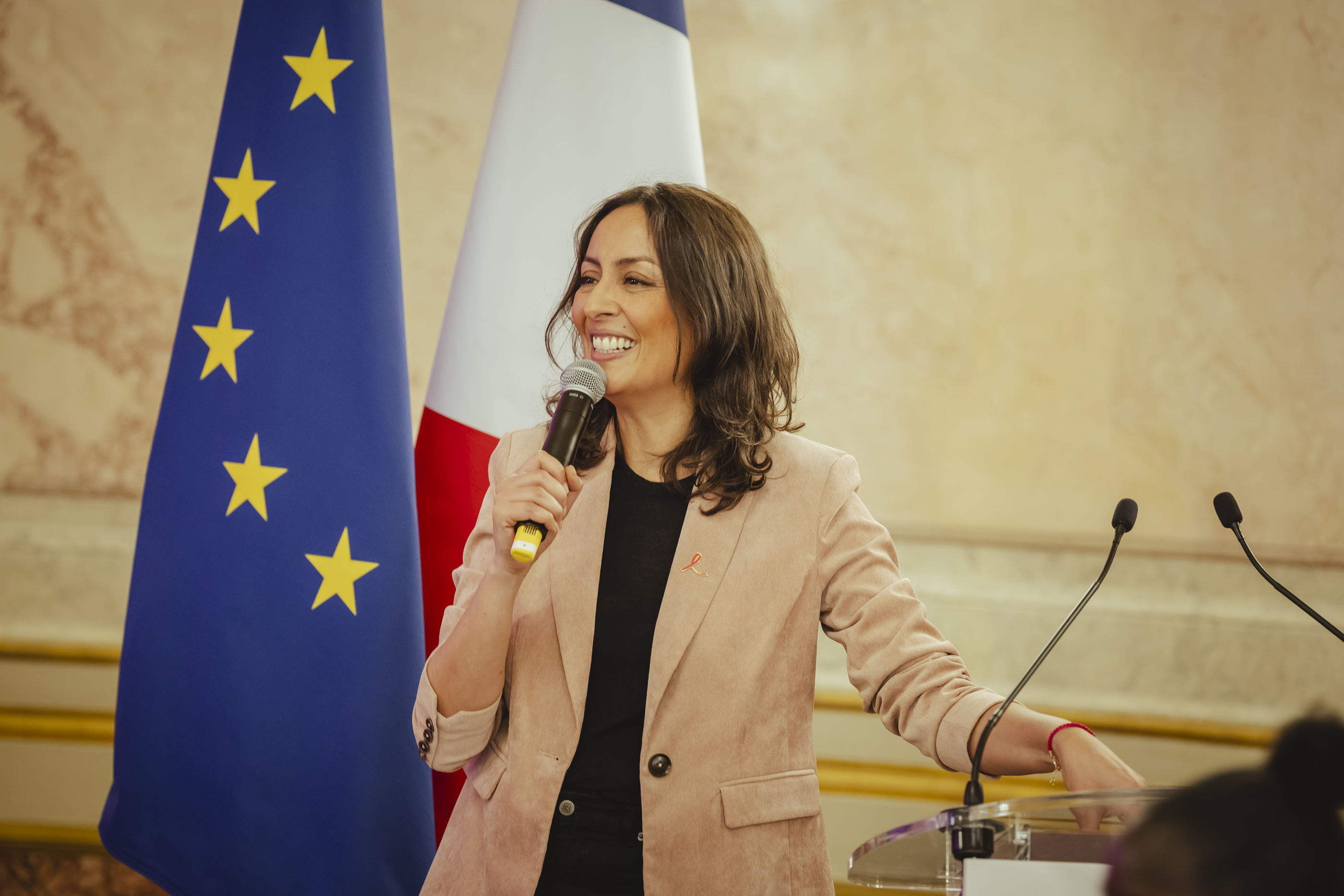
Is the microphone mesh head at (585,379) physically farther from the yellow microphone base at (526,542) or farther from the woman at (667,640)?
the yellow microphone base at (526,542)

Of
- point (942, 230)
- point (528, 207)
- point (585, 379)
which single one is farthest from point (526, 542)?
point (942, 230)

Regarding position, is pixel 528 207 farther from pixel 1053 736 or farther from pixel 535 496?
pixel 1053 736

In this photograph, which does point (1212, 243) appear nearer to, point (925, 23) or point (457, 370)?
point (925, 23)

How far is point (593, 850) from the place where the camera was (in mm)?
1253

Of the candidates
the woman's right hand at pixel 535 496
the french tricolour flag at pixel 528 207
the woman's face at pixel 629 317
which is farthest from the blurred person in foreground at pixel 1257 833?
the french tricolour flag at pixel 528 207

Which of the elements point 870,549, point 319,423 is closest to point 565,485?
point 870,549

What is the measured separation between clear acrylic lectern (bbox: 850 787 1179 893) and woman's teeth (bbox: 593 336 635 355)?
0.82 m

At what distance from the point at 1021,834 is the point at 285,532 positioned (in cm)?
148

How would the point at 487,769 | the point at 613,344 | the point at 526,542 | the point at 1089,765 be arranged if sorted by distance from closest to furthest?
the point at 1089,765 → the point at 526,542 → the point at 487,769 → the point at 613,344

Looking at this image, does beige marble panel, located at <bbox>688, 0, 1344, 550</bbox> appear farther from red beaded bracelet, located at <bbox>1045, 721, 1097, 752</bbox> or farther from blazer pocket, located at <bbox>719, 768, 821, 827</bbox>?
red beaded bracelet, located at <bbox>1045, 721, 1097, 752</bbox>

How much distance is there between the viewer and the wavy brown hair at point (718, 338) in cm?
149

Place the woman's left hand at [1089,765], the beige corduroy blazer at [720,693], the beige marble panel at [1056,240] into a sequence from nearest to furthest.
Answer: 1. the woman's left hand at [1089,765]
2. the beige corduroy blazer at [720,693]
3. the beige marble panel at [1056,240]

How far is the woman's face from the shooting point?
1474mm

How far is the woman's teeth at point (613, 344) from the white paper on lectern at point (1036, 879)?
36.3 inches
